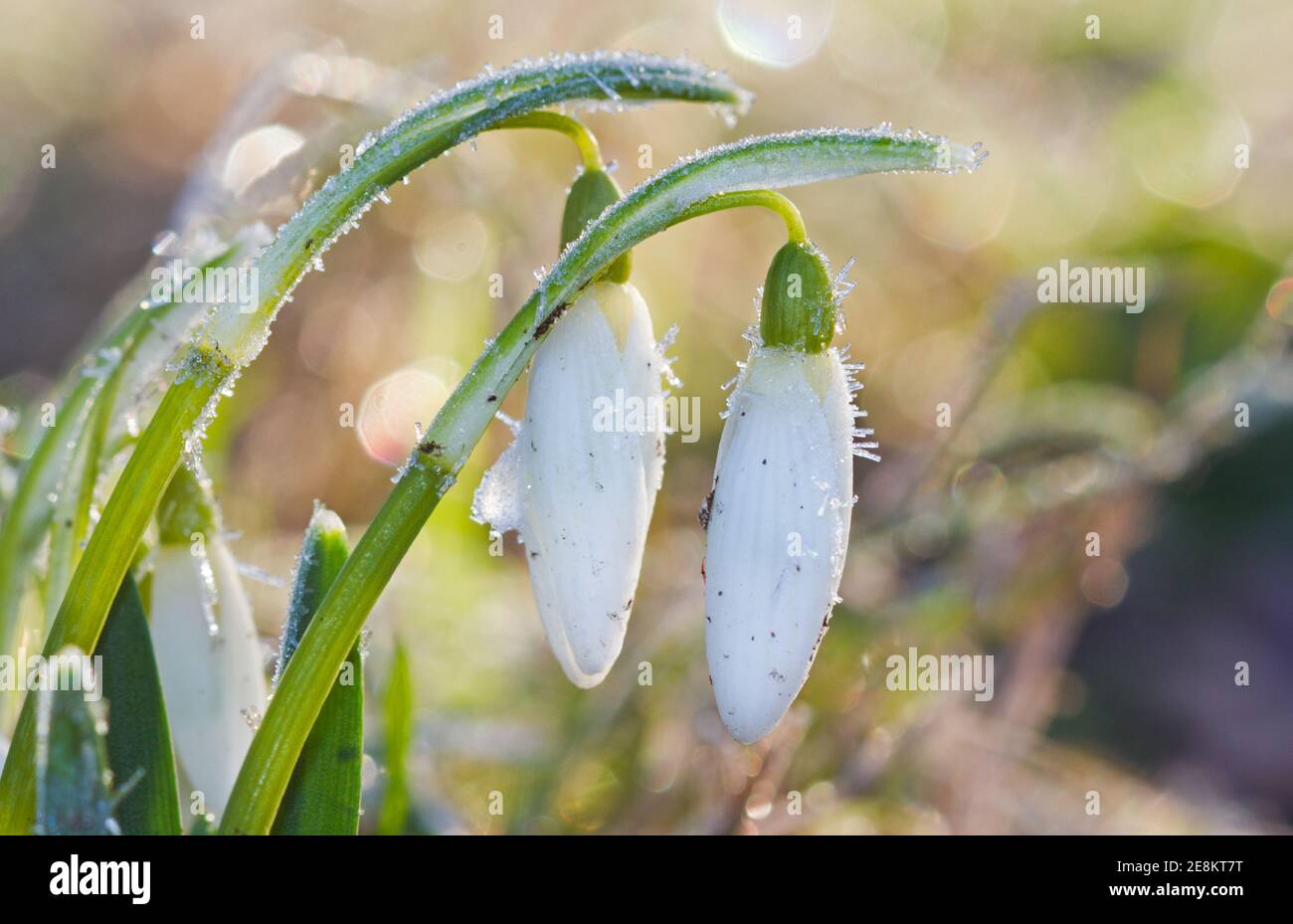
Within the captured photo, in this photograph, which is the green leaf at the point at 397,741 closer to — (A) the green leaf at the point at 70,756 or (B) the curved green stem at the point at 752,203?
(A) the green leaf at the point at 70,756

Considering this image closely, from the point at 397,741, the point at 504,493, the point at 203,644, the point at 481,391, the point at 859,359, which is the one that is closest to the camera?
the point at 481,391

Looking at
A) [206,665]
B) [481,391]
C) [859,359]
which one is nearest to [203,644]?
[206,665]

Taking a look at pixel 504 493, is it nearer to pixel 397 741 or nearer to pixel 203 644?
pixel 203 644

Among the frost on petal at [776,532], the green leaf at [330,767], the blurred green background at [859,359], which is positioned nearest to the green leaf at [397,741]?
the blurred green background at [859,359]

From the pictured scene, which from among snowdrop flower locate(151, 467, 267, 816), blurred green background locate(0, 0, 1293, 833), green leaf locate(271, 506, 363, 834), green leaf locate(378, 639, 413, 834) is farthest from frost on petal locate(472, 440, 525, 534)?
blurred green background locate(0, 0, 1293, 833)

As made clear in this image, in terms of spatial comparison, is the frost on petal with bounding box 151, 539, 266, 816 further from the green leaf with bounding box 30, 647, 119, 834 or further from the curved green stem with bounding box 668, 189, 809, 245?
the curved green stem with bounding box 668, 189, 809, 245

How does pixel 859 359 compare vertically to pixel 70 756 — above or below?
above

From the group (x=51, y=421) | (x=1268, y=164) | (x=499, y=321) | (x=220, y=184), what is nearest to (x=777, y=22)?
(x=1268, y=164)

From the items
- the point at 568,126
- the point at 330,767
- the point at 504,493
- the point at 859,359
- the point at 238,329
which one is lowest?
the point at 330,767

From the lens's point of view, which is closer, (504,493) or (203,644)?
(504,493)
